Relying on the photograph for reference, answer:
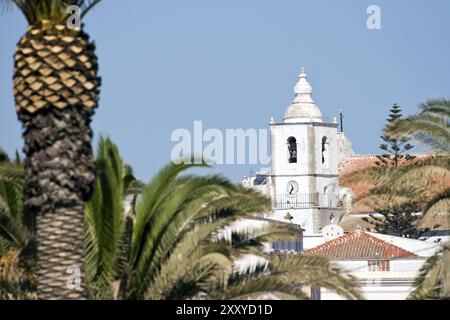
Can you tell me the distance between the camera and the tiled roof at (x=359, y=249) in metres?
65.0

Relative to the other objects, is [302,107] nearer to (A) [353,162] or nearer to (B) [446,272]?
(A) [353,162]

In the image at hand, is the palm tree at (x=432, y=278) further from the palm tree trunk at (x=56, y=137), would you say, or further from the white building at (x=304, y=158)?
the white building at (x=304, y=158)

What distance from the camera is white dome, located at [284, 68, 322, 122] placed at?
115400 mm

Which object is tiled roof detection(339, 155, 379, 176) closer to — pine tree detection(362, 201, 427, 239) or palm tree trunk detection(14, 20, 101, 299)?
pine tree detection(362, 201, 427, 239)

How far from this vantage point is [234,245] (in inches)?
861

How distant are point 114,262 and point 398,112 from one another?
75.2 m

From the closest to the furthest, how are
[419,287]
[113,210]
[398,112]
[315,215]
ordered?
[113,210] < [419,287] < [398,112] < [315,215]

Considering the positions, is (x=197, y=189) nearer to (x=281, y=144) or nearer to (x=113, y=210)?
(x=113, y=210)

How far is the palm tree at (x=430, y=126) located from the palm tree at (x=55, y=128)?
19.1 ft

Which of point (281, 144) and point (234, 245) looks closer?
point (234, 245)

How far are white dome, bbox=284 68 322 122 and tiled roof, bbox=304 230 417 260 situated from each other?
4626 centimetres

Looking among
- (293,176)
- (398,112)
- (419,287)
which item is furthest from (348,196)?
(419,287)

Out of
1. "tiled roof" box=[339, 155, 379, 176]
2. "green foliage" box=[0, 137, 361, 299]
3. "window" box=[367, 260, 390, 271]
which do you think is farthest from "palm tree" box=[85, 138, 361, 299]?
"tiled roof" box=[339, 155, 379, 176]

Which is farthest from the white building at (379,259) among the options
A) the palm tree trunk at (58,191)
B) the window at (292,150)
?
the window at (292,150)
